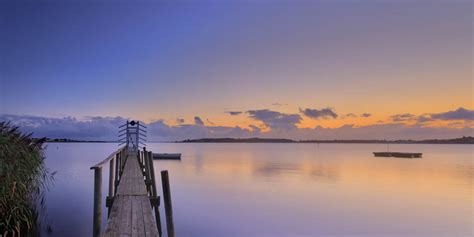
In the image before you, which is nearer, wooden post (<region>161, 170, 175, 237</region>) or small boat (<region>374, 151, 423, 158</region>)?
wooden post (<region>161, 170, 175, 237</region>)

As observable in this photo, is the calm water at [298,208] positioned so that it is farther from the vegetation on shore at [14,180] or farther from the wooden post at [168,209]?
the wooden post at [168,209]

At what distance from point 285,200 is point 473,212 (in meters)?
8.60

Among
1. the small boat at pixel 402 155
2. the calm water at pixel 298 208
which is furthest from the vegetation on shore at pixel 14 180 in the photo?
the small boat at pixel 402 155

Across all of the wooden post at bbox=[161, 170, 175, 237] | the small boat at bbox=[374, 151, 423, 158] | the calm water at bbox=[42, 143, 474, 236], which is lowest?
the small boat at bbox=[374, 151, 423, 158]

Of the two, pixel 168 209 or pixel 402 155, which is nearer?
pixel 168 209

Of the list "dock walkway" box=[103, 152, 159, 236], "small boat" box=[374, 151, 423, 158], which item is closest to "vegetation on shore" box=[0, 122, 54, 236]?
"dock walkway" box=[103, 152, 159, 236]

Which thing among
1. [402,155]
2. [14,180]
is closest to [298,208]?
[14,180]

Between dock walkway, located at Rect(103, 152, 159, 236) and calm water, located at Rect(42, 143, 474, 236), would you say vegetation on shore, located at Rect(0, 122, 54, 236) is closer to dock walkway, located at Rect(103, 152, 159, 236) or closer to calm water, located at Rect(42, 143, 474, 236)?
dock walkway, located at Rect(103, 152, 159, 236)

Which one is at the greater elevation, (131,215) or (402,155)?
(131,215)

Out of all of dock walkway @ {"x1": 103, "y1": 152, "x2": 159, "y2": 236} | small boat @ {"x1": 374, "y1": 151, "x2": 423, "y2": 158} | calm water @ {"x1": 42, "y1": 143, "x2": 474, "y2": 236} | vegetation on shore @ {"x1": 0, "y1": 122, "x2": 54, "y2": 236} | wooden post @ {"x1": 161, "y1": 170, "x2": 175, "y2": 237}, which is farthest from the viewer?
small boat @ {"x1": 374, "y1": 151, "x2": 423, "y2": 158}

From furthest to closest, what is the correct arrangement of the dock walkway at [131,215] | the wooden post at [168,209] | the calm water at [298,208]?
the calm water at [298,208] < the wooden post at [168,209] < the dock walkway at [131,215]

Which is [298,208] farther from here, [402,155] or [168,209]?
[402,155]

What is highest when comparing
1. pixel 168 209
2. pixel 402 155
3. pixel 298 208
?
pixel 168 209

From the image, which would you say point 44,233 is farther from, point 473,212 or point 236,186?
point 473,212
